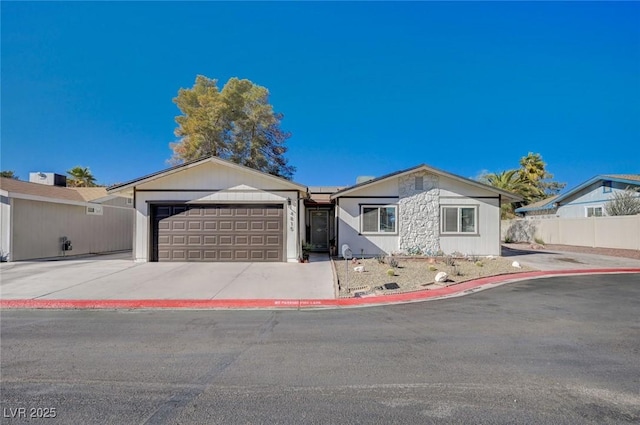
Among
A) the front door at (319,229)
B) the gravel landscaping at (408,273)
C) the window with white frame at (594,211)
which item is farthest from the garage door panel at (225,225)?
the window with white frame at (594,211)

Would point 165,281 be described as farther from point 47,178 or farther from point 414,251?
point 47,178

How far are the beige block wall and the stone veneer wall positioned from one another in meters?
16.8

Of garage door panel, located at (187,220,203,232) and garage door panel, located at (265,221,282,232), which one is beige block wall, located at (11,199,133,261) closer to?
garage door panel, located at (187,220,203,232)

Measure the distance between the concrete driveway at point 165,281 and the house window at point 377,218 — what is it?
11.3 feet

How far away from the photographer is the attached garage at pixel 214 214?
14.2 meters

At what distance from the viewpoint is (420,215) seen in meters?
15.8

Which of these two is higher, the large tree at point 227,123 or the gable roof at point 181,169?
the large tree at point 227,123

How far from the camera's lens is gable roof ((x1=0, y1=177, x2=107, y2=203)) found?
14.6 meters

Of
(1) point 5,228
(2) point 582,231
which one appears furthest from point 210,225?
(2) point 582,231

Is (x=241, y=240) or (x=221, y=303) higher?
(x=241, y=240)

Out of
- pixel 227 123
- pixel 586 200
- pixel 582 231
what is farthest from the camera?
pixel 227 123

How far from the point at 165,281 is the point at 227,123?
1963 centimetres

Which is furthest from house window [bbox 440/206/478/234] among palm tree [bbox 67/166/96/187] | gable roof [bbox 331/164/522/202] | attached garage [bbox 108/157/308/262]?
palm tree [bbox 67/166/96/187]

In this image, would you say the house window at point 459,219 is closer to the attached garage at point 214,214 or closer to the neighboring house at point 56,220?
the attached garage at point 214,214
